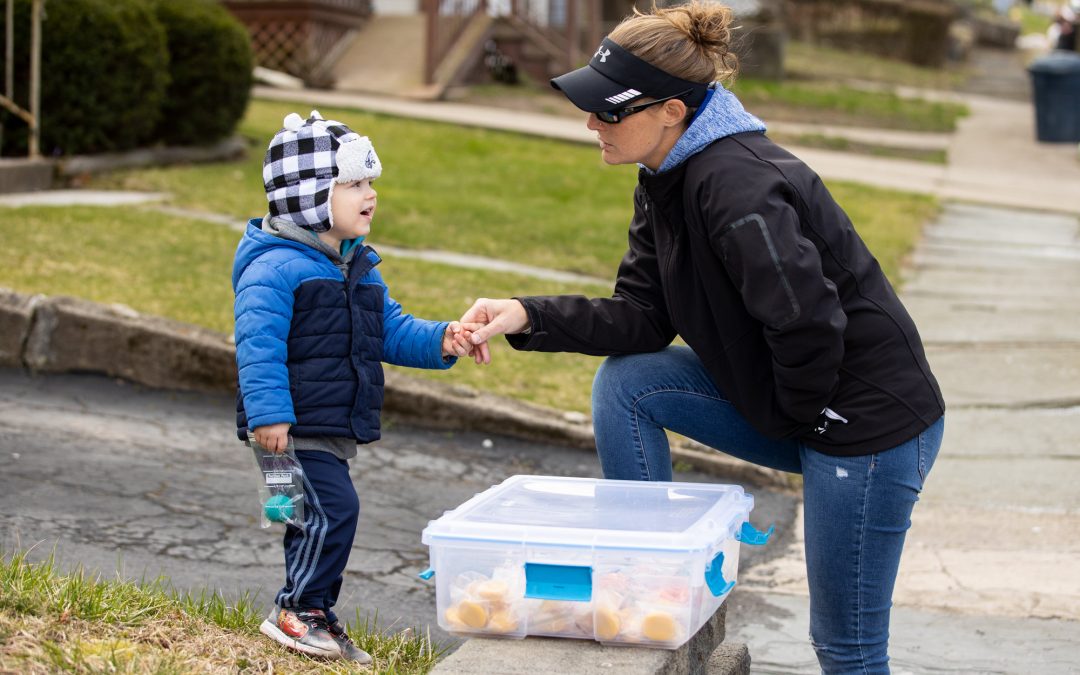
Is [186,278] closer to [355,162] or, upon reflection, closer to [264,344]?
[355,162]

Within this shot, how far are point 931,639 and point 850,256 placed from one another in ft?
4.98

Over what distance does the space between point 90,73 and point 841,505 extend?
804 cm

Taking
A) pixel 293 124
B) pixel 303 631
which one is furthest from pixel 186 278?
pixel 303 631

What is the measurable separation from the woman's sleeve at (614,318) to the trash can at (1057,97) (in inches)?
617

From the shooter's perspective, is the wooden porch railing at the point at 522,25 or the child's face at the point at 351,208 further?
the wooden porch railing at the point at 522,25

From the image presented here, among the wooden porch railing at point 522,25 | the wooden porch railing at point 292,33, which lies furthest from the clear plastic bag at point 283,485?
the wooden porch railing at point 292,33

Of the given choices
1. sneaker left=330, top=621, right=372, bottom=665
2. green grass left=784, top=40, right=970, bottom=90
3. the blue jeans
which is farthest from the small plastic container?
green grass left=784, top=40, right=970, bottom=90

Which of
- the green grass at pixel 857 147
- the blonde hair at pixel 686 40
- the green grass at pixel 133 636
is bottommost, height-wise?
the green grass at pixel 857 147

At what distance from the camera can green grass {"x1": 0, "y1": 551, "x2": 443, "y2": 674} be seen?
283 cm

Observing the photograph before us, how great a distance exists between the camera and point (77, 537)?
427 centimetres

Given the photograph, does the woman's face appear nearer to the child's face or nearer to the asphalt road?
the child's face

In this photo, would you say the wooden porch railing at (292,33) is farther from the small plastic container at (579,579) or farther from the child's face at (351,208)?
the small plastic container at (579,579)

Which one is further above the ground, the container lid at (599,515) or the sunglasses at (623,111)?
the sunglasses at (623,111)

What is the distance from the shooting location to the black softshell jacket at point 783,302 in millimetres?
2920
